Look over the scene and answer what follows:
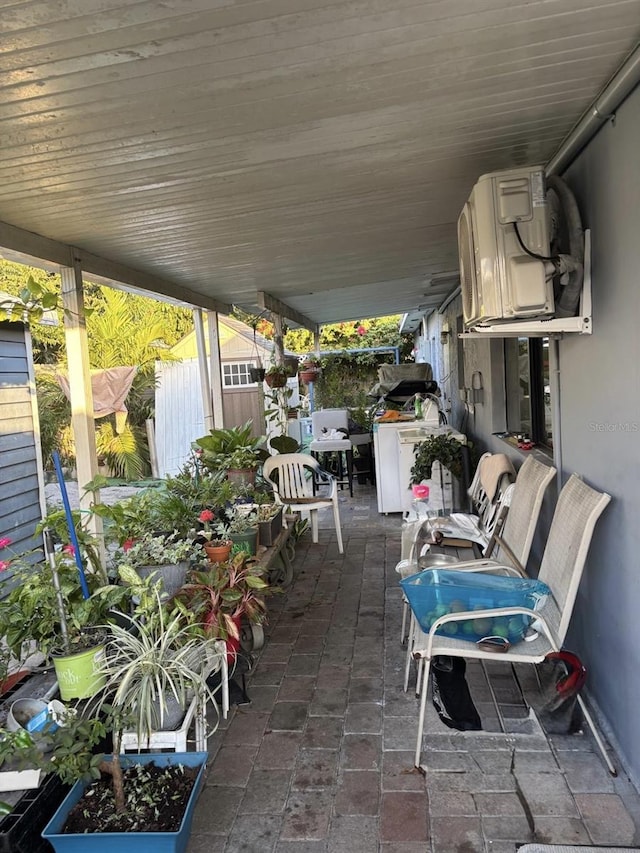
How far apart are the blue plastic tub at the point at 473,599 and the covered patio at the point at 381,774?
46cm

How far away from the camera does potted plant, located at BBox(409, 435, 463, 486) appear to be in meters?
5.24

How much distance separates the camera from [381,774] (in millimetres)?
2145

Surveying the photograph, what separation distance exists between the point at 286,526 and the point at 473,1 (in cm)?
358

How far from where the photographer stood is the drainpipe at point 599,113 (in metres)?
1.70

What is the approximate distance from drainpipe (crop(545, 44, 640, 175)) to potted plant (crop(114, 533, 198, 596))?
96.8 inches


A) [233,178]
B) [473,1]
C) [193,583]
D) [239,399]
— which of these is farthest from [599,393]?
[239,399]

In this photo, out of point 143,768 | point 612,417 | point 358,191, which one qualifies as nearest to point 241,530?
point 143,768

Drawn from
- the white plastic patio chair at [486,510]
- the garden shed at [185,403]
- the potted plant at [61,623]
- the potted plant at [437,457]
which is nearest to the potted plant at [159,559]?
the potted plant at [61,623]

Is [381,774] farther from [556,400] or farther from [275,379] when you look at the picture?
[275,379]

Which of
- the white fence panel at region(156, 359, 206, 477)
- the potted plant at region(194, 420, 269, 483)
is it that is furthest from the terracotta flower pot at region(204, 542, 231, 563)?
the white fence panel at region(156, 359, 206, 477)

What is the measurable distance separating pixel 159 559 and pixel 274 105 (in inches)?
78.6

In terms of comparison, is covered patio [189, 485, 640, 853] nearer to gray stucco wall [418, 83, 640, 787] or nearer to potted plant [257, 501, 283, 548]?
gray stucco wall [418, 83, 640, 787]

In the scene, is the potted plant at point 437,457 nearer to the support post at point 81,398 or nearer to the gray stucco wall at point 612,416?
the gray stucco wall at point 612,416

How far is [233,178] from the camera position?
246 cm
